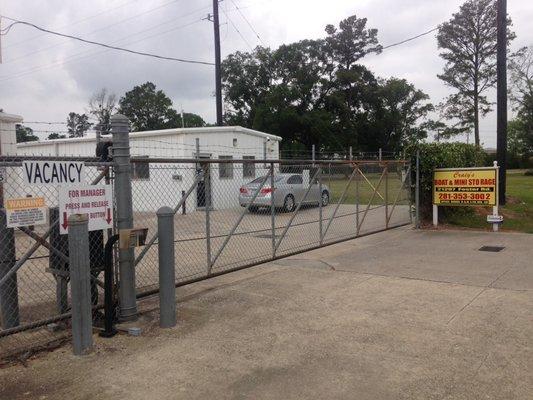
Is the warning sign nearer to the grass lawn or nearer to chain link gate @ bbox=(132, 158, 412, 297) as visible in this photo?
chain link gate @ bbox=(132, 158, 412, 297)

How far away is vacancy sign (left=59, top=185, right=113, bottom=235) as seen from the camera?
15.3 ft

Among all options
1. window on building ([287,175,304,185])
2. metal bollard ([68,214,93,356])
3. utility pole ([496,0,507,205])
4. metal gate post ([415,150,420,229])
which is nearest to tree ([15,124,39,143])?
metal bollard ([68,214,93,356])

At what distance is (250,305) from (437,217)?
328 inches

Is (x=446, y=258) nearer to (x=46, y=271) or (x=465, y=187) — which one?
(x=465, y=187)

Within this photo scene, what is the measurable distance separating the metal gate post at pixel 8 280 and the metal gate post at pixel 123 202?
102 cm

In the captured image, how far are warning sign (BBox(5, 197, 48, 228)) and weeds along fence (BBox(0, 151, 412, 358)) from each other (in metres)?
0.12

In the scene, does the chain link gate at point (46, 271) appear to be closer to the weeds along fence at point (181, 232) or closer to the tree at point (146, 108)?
the weeds along fence at point (181, 232)

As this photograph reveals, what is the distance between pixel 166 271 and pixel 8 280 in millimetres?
1539

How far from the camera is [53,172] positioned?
182 inches

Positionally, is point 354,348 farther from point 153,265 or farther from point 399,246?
point 399,246

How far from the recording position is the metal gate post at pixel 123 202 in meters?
5.28

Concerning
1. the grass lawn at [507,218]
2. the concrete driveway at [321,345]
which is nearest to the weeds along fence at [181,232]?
the concrete driveway at [321,345]

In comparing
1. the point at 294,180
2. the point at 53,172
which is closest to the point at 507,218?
the point at 294,180

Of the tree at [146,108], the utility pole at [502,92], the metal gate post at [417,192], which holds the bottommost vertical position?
the metal gate post at [417,192]
